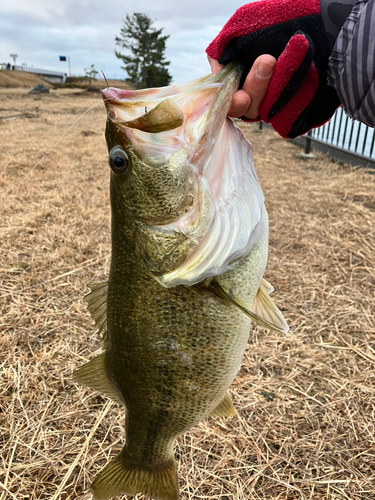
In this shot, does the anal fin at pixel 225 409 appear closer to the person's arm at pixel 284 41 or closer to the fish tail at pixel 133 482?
the fish tail at pixel 133 482

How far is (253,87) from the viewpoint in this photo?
1252 millimetres

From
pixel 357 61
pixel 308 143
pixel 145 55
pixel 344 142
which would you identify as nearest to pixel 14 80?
pixel 145 55

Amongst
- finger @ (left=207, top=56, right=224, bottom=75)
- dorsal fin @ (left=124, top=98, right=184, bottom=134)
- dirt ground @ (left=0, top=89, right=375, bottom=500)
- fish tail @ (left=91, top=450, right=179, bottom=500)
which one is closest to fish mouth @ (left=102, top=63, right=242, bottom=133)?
dorsal fin @ (left=124, top=98, right=184, bottom=134)

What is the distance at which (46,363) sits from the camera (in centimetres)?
249

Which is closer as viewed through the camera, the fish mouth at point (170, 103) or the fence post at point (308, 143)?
the fish mouth at point (170, 103)

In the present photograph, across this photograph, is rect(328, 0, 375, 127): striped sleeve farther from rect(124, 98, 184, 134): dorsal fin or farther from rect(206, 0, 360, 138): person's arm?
rect(124, 98, 184, 134): dorsal fin

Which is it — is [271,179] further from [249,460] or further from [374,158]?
[249,460]

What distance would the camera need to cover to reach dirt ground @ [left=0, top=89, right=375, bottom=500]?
6.16 feet

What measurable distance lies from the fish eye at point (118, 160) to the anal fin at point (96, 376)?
743 mm

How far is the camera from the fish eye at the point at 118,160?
121 centimetres

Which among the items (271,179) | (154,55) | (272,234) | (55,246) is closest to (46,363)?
(55,246)

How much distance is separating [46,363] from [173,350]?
1520 mm

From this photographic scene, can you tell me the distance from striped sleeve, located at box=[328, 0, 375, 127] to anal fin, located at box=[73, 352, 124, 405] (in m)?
1.30

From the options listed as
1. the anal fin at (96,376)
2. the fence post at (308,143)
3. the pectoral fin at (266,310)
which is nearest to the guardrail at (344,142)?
the fence post at (308,143)
